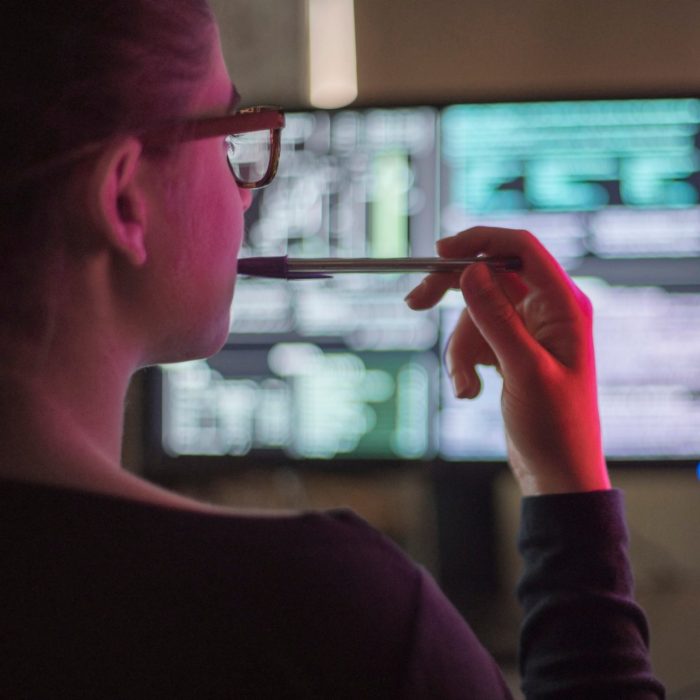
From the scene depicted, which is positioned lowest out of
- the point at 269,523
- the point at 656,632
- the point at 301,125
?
the point at 656,632

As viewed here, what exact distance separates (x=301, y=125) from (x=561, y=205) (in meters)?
0.39

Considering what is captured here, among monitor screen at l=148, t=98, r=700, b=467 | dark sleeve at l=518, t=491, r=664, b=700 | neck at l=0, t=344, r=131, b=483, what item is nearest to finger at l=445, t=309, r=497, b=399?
dark sleeve at l=518, t=491, r=664, b=700

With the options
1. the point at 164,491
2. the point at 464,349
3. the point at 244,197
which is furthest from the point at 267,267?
the point at 164,491

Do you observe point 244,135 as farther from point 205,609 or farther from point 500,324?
point 205,609

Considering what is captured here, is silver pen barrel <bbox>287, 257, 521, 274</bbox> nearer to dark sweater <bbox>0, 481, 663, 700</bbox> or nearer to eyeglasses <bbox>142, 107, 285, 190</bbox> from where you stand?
eyeglasses <bbox>142, 107, 285, 190</bbox>

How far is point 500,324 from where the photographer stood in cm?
57

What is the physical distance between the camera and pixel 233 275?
55 cm

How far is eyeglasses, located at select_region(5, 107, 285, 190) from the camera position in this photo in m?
Answer: 0.43

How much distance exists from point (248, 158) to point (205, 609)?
1.24 ft

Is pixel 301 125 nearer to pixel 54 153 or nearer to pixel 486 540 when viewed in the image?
pixel 486 540

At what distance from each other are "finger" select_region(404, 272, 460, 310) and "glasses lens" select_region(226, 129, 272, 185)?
0.50ft

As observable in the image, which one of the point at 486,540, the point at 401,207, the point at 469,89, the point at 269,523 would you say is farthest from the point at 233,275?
the point at 469,89

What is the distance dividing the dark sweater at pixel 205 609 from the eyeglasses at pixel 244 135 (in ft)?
0.68

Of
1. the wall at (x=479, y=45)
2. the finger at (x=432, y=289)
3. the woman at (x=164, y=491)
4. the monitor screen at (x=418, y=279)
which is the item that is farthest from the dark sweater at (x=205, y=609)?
the wall at (x=479, y=45)
